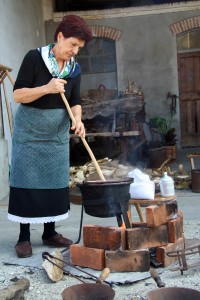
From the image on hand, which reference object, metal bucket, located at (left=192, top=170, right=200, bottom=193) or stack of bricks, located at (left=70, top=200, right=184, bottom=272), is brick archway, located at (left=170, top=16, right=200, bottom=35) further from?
stack of bricks, located at (left=70, top=200, right=184, bottom=272)

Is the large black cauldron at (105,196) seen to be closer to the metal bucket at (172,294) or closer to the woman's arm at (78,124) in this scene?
the woman's arm at (78,124)

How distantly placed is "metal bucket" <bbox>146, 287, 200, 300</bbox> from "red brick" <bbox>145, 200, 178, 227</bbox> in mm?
883

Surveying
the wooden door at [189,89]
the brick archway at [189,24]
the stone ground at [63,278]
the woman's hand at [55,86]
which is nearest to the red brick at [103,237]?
the stone ground at [63,278]

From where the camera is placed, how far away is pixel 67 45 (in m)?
3.56

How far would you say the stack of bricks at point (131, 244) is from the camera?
342cm

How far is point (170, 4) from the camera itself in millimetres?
11766

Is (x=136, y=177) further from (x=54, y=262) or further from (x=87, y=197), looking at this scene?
(x=54, y=262)

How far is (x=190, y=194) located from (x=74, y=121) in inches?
132

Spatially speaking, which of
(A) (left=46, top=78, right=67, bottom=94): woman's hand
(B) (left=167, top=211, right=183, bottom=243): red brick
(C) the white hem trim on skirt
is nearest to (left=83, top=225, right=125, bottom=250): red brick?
(B) (left=167, top=211, right=183, bottom=243): red brick

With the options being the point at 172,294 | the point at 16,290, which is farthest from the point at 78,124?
the point at 172,294

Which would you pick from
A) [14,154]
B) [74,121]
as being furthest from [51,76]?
[14,154]

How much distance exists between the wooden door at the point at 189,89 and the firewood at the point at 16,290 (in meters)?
9.40

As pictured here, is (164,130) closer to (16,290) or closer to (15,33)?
(15,33)

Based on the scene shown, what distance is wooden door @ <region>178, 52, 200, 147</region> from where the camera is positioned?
11977 millimetres
